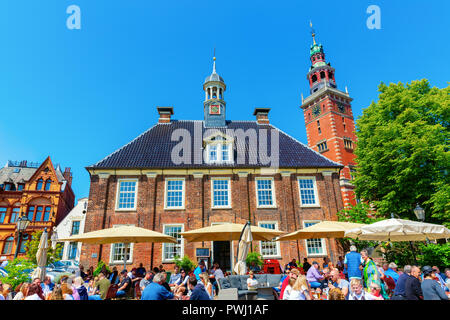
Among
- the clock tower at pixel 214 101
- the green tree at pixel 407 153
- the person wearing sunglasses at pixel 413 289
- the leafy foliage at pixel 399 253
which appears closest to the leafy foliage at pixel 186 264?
the leafy foliage at pixel 399 253

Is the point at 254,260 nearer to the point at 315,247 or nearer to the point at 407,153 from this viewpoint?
the point at 315,247

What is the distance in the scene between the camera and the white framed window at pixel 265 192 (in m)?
20.3

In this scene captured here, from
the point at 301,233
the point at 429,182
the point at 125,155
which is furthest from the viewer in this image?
the point at 125,155

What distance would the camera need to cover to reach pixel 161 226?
751 inches

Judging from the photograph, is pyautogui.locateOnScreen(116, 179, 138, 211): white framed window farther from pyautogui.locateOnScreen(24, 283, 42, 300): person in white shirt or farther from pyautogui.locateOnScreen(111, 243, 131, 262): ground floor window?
pyautogui.locateOnScreen(24, 283, 42, 300): person in white shirt

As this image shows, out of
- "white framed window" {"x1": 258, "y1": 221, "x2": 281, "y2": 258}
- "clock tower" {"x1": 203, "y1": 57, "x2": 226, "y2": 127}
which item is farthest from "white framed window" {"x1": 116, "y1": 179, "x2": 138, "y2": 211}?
"white framed window" {"x1": 258, "y1": 221, "x2": 281, "y2": 258}

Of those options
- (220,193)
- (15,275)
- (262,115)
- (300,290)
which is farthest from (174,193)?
(300,290)

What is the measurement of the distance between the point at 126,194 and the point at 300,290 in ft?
55.5

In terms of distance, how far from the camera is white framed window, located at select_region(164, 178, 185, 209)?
19.8 meters

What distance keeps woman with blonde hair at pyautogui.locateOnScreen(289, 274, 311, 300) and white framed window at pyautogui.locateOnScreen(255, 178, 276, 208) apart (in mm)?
14054
